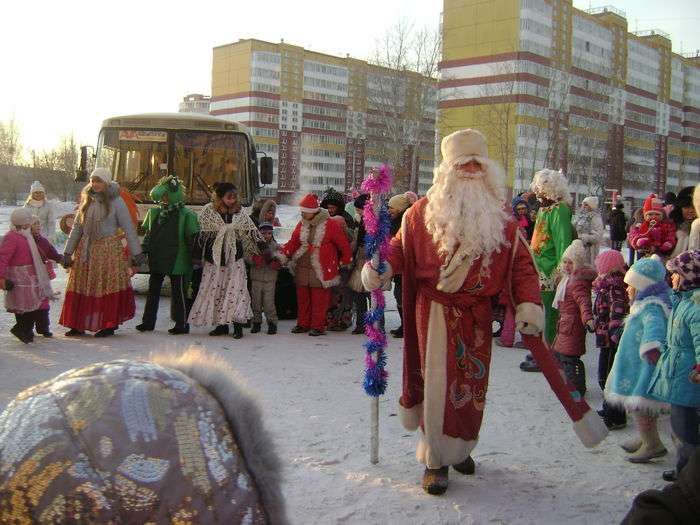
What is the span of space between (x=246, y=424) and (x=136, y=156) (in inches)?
406

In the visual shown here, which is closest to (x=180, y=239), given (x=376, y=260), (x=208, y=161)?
(x=208, y=161)

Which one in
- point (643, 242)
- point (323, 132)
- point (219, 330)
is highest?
point (323, 132)

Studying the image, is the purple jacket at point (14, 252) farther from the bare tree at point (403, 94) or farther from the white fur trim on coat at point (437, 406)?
the bare tree at point (403, 94)

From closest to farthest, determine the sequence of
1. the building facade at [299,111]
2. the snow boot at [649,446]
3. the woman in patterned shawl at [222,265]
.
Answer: the snow boot at [649,446], the woman in patterned shawl at [222,265], the building facade at [299,111]

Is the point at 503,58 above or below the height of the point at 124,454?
above

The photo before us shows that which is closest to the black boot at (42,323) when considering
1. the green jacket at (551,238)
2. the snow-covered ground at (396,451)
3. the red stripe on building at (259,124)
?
the snow-covered ground at (396,451)

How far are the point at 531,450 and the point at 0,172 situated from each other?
2369 inches

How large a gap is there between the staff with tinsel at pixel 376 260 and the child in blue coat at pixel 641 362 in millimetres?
1549

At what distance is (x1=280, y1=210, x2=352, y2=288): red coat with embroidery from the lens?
8.62m

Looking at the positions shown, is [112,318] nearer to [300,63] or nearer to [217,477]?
[217,477]

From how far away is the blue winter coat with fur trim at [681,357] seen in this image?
3.83 metres

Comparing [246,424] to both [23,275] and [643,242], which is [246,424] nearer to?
[643,242]

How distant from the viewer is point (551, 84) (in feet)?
167

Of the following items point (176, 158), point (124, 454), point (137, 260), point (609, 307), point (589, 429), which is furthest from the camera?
point (176, 158)
